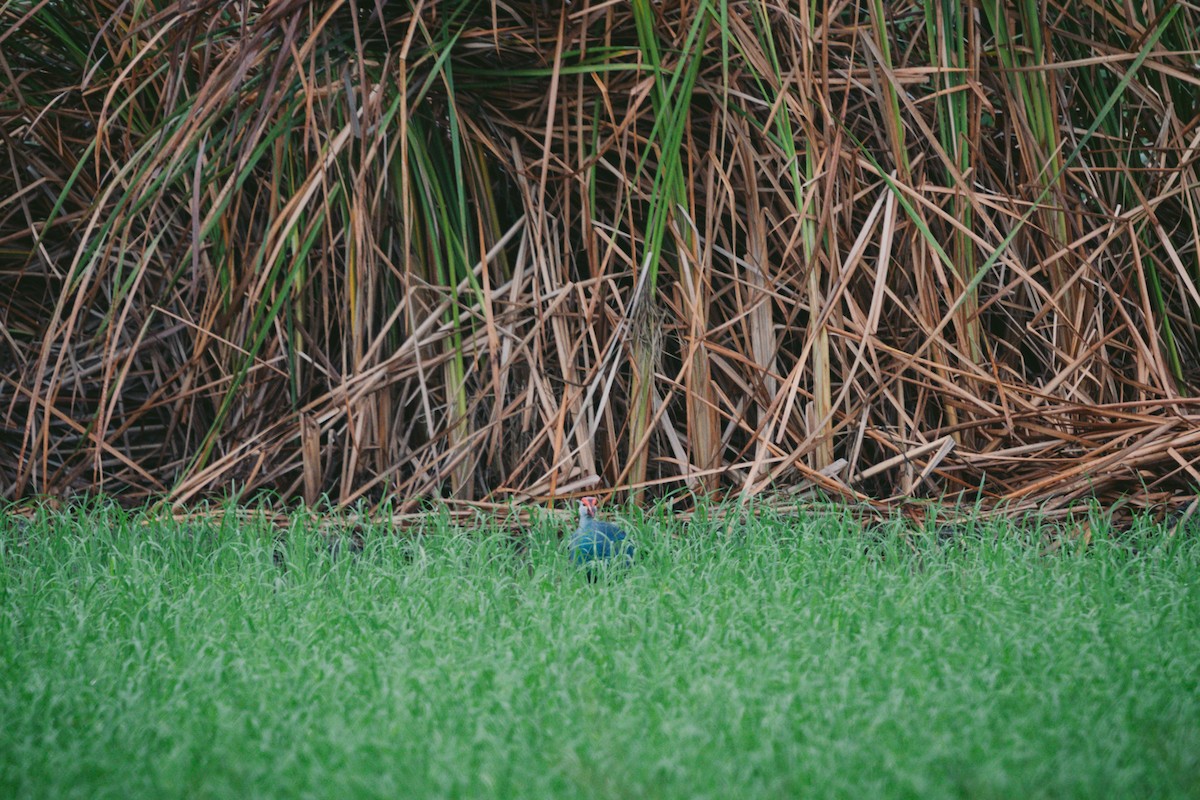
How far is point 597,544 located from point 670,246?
3.31ft

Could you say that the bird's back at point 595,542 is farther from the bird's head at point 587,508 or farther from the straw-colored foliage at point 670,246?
the straw-colored foliage at point 670,246

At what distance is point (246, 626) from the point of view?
179 centimetres

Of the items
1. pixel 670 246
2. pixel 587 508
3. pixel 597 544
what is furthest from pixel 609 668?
pixel 670 246

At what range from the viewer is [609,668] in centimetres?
160

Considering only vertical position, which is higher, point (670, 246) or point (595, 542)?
point (670, 246)

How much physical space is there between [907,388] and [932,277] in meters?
0.31

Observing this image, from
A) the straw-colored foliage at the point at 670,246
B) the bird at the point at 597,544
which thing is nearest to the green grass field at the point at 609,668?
the bird at the point at 597,544

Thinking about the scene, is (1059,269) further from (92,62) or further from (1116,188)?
(92,62)

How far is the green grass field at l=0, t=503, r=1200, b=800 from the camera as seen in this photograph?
1292 millimetres

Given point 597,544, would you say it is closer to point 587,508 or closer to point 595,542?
point 595,542

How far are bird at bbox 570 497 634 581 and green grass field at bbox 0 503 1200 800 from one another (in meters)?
0.06

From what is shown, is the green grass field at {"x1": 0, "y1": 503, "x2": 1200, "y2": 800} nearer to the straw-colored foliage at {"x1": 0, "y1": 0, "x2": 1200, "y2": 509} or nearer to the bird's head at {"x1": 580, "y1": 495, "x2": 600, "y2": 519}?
the bird's head at {"x1": 580, "y1": 495, "x2": 600, "y2": 519}

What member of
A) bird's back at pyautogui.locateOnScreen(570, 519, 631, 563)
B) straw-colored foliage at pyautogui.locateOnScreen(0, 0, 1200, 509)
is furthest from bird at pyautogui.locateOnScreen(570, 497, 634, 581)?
straw-colored foliage at pyautogui.locateOnScreen(0, 0, 1200, 509)

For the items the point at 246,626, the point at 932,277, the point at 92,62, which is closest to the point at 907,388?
the point at 932,277
